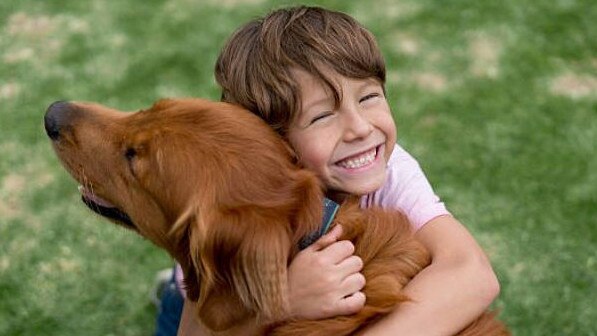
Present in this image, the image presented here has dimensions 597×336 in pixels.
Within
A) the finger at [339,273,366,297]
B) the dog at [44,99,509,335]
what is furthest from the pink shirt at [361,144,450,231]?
the finger at [339,273,366,297]

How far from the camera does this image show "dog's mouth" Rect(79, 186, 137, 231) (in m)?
3.11

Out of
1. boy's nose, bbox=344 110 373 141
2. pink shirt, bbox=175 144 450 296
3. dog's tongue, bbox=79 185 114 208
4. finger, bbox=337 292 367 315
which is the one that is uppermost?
boy's nose, bbox=344 110 373 141

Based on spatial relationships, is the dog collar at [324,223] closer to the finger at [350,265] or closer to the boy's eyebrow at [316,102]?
the finger at [350,265]

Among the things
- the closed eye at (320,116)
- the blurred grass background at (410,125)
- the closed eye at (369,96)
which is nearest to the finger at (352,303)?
the closed eye at (320,116)

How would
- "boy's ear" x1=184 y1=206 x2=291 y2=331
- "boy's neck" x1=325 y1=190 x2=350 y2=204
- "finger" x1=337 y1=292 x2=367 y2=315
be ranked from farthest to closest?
"boy's neck" x1=325 y1=190 x2=350 y2=204, "finger" x1=337 y1=292 x2=367 y2=315, "boy's ear" x1=184 y1=206 x2=291 y2=331

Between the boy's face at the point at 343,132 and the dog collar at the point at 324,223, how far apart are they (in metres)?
0.27

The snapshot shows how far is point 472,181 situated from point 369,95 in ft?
6.79

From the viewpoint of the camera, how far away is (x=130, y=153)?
117 inches

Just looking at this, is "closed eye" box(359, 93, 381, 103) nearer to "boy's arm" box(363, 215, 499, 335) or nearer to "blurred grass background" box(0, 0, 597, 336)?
"boy's arm" box(363, 215, 499, 335)

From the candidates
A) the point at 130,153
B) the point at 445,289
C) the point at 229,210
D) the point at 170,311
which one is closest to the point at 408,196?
the point at 445,289

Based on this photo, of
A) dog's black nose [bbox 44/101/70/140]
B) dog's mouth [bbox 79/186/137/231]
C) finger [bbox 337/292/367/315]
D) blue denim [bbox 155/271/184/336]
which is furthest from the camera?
blue denim [bbox 155/271/184/336]

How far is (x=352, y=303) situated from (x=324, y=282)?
126 millimetres

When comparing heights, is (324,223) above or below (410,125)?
above

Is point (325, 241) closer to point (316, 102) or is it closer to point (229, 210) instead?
point (229, 210)
